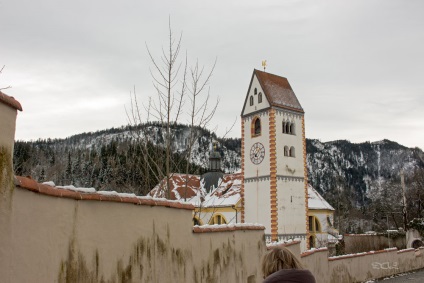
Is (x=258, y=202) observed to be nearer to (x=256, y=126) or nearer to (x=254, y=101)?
(x=256, y=126)

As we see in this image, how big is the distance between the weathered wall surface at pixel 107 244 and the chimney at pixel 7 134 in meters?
0.18

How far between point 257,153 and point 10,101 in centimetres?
2945

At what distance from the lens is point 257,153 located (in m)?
33.0

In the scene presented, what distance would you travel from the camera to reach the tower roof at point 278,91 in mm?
33000

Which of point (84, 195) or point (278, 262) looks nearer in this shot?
point (278, 262)

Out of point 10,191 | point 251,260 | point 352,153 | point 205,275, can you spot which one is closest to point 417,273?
point 251,260

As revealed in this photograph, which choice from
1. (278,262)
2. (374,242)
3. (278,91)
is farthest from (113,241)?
(278,91)

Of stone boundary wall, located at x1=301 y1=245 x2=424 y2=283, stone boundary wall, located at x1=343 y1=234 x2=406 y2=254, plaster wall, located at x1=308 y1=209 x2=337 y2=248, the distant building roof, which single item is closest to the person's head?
stone boundary wall, located at x1=301 y1=245 x2=424 y2=283

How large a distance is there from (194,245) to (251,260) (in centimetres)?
245

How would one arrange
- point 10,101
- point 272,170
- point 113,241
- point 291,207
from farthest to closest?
point 291,207, point 272,170, point 113,241, point 10,101

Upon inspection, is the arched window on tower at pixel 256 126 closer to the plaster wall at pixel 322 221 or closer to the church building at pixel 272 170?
the church building at pixel 272 170

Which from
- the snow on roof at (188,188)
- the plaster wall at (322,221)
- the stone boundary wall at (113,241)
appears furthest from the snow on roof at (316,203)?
the stone boundary wall at (113,241)

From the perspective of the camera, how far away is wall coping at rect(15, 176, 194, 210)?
4.17 meters

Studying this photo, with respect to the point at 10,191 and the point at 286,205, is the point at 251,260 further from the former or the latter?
the point at 286,205
